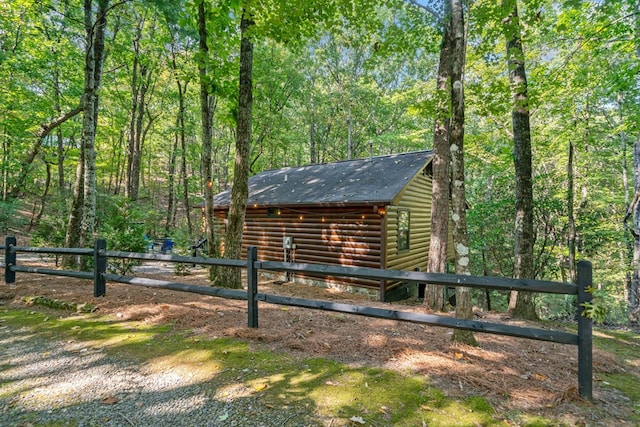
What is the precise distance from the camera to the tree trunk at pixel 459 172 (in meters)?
3.75

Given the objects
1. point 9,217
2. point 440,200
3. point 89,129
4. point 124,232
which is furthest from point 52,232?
point 440,200

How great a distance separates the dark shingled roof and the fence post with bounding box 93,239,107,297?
6.43 m

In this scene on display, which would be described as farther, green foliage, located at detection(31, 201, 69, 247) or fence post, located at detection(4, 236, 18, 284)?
green foliage, located at detection(31, 201, 69, 247)

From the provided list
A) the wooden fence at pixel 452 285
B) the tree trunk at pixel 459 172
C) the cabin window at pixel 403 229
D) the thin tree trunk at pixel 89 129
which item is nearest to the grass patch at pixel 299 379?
the wooden fence at pixel 452 285

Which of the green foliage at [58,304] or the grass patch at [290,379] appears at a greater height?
the green foliage at [58,304]

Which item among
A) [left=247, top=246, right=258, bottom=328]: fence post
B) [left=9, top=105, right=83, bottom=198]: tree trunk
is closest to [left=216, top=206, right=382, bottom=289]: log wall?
[left=247, top=246, right=258, bottom=328]: fence post

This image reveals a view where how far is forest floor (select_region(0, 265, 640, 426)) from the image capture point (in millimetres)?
2543

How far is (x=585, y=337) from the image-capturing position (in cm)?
259

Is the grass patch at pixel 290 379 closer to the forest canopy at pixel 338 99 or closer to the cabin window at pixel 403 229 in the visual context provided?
the forest canopy at pixel 338 99

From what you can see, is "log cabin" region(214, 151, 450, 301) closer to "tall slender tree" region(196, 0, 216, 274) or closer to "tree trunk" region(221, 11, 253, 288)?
"tall slender tree" region(196, 0, 216, 274)

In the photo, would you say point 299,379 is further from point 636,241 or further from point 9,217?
point 9,217

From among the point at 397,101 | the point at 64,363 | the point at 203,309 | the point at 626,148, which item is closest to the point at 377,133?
the point at 397,101

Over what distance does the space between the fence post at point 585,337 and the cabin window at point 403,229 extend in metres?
7.93

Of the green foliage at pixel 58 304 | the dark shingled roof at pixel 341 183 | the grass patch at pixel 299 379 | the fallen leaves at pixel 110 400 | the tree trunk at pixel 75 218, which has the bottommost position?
the fallen leaves at pixel 110 400
